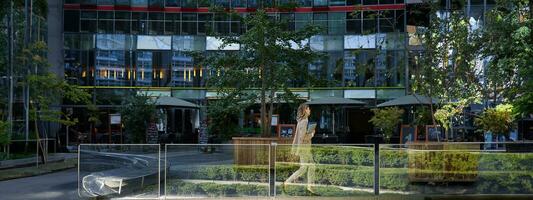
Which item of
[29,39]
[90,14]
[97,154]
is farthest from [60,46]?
[97,154]

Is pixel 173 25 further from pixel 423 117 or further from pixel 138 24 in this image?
pixel 423 117

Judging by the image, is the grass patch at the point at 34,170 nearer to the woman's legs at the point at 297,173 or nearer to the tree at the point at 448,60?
the woman's legs at the point at 297,173

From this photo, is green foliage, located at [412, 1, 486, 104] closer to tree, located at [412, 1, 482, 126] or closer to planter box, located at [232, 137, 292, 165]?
tree, located at [412, 1, 482, 126]

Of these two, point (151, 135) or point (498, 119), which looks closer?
point (498, 119)

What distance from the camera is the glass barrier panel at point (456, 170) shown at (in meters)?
12.5

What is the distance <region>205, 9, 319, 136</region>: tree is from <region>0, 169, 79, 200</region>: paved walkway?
192 inches

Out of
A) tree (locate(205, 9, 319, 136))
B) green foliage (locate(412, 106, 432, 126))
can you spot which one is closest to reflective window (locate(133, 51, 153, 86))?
green foliage (locate(412, 106, 432, 126))

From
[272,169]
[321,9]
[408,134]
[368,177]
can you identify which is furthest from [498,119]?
[321,9]

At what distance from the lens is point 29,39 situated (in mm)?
28656

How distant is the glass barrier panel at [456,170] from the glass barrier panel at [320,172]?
430 millimetres

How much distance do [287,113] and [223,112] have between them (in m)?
21.8

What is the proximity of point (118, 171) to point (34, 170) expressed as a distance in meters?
8.61

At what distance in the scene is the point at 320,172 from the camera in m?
12.7

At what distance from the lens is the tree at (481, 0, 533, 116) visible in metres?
14.4
